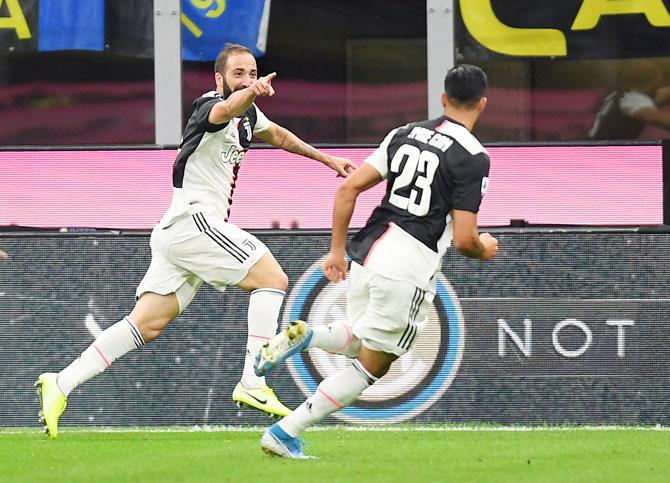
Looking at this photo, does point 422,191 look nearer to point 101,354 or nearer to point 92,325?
point 101,354

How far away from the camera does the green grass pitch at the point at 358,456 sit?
281 inches

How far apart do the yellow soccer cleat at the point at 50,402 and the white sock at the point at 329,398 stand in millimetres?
1787

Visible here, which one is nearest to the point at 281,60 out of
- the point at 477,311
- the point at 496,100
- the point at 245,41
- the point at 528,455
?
the point at 245,41

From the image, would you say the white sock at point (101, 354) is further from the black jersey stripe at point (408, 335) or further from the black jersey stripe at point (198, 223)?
the black jersey stripe at point (408, 335)

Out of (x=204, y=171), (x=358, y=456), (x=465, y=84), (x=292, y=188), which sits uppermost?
(x=465, y=84)

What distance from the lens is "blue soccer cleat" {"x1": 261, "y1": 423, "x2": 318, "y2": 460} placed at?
7598 mm

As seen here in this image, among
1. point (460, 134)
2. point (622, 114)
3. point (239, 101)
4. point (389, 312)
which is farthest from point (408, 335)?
point (622, 114)

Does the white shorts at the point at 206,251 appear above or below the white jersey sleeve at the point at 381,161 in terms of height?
below

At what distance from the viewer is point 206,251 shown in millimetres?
9094

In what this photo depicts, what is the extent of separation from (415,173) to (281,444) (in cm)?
135

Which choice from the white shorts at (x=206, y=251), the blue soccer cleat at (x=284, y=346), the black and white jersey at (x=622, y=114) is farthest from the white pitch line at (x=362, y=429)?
the blue soccer cleat at (x=284, y=346)

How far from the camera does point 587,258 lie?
10.4 meters

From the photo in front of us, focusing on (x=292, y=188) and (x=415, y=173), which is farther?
(x=292, y=188)

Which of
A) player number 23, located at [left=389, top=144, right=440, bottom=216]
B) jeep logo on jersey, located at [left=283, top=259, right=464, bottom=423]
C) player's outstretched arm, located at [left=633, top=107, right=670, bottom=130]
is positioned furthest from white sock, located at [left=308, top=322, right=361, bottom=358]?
player's outstretched arm, located at [left=633, top=107, right=670, bottom=130]
